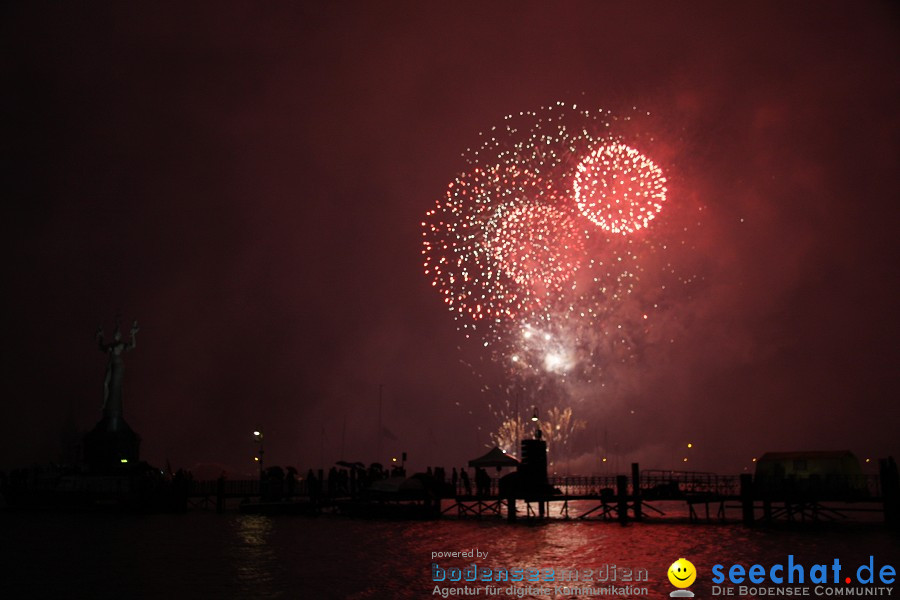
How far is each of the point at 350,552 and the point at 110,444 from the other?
50427 mm

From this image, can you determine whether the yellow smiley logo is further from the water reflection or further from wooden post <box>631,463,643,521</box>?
wooden post <box>631,463,643,521</box>

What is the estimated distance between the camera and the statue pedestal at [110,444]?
73.6 metres

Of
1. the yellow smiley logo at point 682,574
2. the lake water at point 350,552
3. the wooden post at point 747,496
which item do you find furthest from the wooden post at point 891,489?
the yellow smiley logo at point 682,574

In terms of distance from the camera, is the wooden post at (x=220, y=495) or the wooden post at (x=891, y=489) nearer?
the wooden post at (x=891, y=489)

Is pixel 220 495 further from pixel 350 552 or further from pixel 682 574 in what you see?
pixel 682 574

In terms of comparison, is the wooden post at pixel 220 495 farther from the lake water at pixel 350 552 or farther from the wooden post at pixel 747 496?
the wooden post at pixel 747 496

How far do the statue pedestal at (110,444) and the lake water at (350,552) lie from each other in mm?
25481

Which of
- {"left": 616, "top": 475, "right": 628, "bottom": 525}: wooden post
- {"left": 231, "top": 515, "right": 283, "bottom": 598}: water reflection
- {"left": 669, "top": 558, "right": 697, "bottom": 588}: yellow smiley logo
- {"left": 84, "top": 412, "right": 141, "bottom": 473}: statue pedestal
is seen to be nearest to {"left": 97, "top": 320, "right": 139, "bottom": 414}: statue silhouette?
{"left": 84, "top": 412, "right": 141, "bottom": 473}: statue pedestal

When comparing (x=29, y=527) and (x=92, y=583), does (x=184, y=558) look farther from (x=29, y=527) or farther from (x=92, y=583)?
(x=29, y=527)

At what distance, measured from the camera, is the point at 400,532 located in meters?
41.3

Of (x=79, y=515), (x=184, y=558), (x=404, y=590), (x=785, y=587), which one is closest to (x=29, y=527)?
(x=79, y=515)

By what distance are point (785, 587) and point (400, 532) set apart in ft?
73.7

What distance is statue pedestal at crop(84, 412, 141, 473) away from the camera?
242ft

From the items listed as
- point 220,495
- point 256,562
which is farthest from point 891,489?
point 220,495
